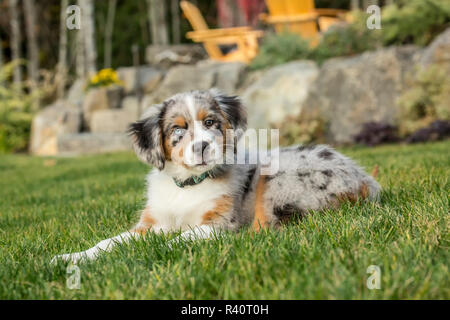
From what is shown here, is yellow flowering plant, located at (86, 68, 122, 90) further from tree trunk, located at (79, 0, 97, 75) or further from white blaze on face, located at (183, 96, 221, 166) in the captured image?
white blaze on face, located at (183, 96, 221, 166)

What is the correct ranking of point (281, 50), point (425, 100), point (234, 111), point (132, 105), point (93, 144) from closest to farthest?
point (234, 111), point (425, 100), point (93, 144), point (281, 50), point (132, 105)

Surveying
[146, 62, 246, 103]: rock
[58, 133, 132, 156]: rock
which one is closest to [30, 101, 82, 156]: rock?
[58, 133, 132, 156]: rock

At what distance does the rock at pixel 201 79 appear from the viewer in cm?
1496

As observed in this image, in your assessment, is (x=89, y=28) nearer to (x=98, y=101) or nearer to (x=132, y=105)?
(x=98, y=101)

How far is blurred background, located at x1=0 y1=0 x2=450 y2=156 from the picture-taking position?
990 centimetres

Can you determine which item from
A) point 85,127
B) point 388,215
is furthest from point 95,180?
point 85,127

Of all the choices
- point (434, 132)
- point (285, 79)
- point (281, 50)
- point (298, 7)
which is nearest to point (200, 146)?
point (434, 132)

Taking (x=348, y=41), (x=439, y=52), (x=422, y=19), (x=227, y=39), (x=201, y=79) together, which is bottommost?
(x=439, y=52)

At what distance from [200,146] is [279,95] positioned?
8.42 metres

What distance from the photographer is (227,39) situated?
18641mm

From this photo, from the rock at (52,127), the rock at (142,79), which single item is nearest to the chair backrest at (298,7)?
the rock at (142,79)

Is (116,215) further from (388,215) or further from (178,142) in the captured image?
(388,215)

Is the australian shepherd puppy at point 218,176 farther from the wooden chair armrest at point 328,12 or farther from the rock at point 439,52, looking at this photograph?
the wooden chair armrest at point 328,12

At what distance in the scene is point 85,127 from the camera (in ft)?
54.3
